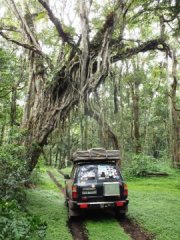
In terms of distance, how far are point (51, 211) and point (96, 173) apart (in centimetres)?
183

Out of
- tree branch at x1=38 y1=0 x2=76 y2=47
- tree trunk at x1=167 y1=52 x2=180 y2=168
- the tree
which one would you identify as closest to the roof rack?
the tree

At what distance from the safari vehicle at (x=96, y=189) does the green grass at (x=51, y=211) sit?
530 millimetres

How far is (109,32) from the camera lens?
1153 centimetres

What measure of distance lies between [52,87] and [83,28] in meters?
2.49

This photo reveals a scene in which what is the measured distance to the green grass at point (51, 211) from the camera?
7199mm

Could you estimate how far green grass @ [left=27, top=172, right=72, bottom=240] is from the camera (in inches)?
283

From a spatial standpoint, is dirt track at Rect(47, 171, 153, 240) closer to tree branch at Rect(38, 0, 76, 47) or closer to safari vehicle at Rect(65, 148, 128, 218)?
safari vehicle at Rect(65, 148, 128, 218)

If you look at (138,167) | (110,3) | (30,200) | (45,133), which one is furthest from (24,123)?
(138,167)

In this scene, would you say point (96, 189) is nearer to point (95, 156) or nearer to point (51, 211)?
point (95, 156)

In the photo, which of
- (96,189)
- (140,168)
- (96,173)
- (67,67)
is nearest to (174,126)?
(140,168)

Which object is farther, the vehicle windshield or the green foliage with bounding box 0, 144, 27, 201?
the vehicle windshield

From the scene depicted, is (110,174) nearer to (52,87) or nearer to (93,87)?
(93,87)

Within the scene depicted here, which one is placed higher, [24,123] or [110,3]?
[110,3]

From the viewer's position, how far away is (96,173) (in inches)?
341
